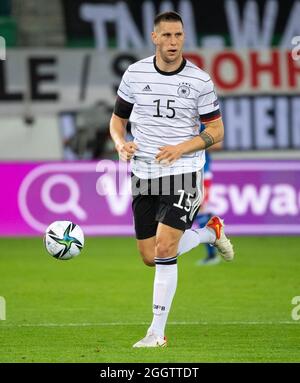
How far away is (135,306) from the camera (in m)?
11.6

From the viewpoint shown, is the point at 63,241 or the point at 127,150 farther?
the point at 63,241

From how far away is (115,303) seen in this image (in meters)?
11.9

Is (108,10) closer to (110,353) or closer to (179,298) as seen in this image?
(179,298)

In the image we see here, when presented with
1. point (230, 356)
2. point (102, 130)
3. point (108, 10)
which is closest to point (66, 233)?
point (230, 356)

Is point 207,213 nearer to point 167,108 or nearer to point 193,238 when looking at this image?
point 193,238

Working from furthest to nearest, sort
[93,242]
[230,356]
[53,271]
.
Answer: [93,242]
[53,271]
[230,356]

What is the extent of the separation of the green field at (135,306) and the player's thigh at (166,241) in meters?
0.68

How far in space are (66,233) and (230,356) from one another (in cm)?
187

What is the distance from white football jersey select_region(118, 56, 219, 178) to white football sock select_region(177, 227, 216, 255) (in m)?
0.59

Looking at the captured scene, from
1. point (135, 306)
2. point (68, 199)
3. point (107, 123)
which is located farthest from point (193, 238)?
point (107, 123)

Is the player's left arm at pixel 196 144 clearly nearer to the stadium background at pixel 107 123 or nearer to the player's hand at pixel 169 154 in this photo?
the player's hand at pixel 169 154

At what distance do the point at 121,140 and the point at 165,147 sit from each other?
18.7 inches

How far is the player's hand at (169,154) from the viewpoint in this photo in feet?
29.2

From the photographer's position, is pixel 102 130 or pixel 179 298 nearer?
pixel 179 298
